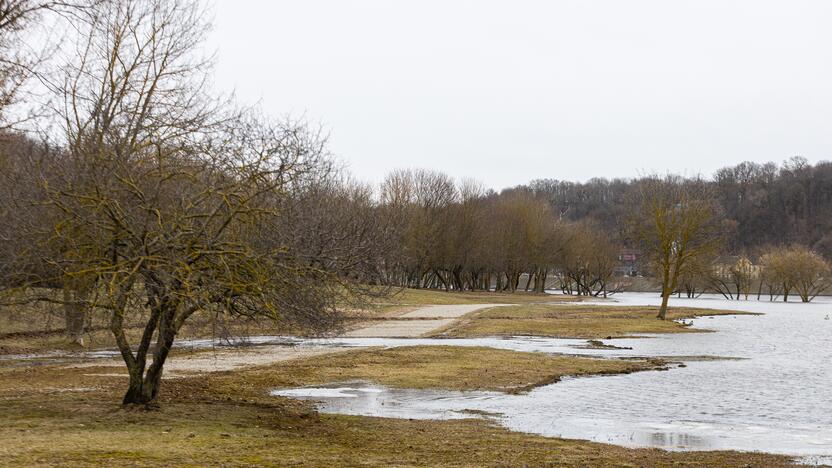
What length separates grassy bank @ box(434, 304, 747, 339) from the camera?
4872 centimetres

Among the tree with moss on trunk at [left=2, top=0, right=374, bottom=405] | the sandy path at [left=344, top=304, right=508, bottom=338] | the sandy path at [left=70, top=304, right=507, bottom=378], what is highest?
the tree with moss on trunk at [left=2, top=0, right=374, bottom=405]

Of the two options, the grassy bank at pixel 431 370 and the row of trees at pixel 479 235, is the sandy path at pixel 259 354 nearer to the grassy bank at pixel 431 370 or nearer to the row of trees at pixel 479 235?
the grassy bank at pixel 431 370

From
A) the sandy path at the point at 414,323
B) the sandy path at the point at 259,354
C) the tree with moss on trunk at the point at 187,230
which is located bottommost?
the sandy path at the point at 259,354

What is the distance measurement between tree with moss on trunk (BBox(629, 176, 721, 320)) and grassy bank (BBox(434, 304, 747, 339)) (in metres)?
4.10

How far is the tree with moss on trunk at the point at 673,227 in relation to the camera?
61375mm

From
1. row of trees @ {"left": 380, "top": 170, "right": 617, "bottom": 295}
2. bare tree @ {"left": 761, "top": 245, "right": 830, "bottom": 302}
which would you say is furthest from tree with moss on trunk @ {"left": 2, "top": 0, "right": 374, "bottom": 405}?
bare tree @ {"left": 761, "top": 245, "right": 830, "bottom": 302}

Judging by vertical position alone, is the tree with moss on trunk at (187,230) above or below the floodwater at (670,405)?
above

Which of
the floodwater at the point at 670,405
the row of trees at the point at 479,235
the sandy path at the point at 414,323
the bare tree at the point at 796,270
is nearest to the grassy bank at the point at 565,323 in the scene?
the sandy path at the point at 414,323

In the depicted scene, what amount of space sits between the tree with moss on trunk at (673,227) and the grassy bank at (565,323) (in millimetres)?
4099

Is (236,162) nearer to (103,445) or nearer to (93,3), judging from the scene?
(103,445)

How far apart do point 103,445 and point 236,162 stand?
547 cm

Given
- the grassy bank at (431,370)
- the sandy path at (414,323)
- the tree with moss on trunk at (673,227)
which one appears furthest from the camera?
the tree with moss on trunk at (673,227)

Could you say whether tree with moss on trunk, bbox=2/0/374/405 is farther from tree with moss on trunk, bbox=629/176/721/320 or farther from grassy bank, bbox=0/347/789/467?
tree with moss on trunk, bbox=629/176/721/320

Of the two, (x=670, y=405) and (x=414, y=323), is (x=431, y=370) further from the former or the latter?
(x=414, y=323)
